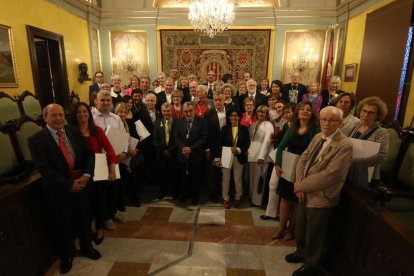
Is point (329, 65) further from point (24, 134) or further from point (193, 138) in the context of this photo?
point (24, 134)

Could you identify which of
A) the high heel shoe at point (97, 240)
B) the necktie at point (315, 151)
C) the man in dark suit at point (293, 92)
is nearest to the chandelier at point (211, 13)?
the man in dark suit at point (293, 92)

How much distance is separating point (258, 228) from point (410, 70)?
3.86m

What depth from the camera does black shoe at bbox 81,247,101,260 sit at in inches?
98.0

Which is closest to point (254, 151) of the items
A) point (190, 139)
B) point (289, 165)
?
point (289, 165)

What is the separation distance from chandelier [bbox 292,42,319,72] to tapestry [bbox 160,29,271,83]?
0.92m

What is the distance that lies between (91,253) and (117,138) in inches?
49.0

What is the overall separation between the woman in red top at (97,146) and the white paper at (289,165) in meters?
1.85

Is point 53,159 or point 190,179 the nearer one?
point 53,159

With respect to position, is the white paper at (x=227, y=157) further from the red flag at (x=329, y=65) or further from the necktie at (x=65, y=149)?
the red flag at (x=329, y=65)

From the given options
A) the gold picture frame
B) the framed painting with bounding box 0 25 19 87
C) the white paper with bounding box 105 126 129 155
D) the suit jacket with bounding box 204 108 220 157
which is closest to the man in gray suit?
the suit jacket with bounding box 204 108 220 157

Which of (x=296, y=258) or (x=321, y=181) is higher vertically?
(x=321, y=181)

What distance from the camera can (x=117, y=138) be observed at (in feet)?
9.47

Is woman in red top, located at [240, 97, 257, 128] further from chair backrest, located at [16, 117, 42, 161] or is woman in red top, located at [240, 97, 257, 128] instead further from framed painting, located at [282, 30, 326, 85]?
framed painting, located at [282, 30, 326, 85]

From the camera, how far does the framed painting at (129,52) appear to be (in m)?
7.75
